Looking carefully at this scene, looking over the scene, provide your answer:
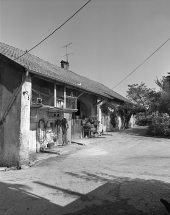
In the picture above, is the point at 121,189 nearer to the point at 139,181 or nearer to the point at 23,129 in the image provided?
the point at 139,181

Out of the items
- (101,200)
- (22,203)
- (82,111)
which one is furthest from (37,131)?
(82,111)

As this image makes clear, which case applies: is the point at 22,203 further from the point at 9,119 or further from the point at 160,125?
the point at 160,125

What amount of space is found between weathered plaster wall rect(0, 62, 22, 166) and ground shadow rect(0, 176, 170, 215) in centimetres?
272

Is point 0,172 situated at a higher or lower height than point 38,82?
lower

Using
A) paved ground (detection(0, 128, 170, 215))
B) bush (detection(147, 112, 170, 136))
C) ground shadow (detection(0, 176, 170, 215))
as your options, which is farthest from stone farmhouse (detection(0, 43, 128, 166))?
bush (detection(147, 112, 170, 136))

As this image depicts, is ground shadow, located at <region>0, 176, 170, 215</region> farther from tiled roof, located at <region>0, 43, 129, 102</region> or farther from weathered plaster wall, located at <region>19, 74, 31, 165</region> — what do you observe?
tiled roof, located at <region>0, 43, 129, 102</region>

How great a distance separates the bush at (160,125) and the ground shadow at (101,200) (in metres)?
11.4

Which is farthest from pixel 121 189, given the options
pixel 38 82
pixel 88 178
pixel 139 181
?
pixel 38 82

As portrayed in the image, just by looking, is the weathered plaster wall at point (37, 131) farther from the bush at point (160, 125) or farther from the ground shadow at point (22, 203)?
the bush at point (160, 125)

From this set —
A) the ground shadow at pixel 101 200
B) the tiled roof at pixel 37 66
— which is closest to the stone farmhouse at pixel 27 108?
the tiled roof at pixel 37 66

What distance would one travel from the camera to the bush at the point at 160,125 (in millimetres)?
15055

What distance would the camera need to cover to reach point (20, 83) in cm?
783

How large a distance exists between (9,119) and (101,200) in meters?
5.74

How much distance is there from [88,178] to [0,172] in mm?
3741
